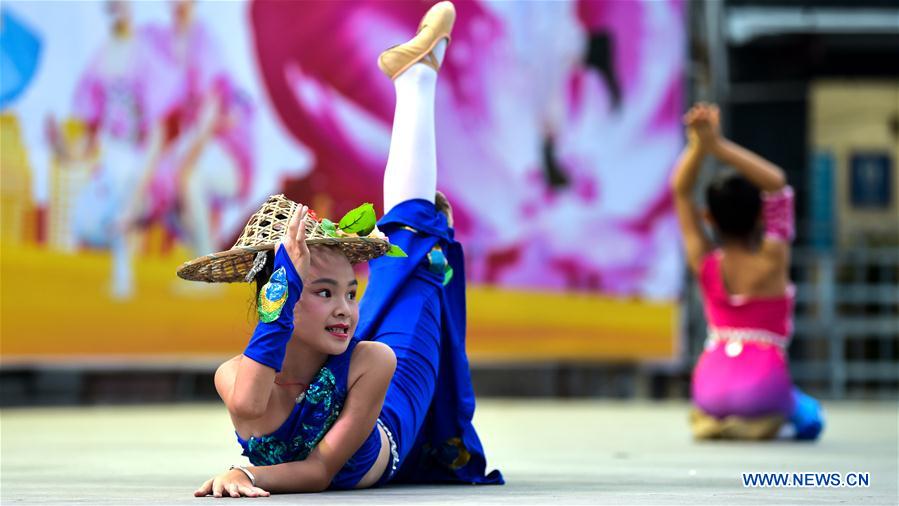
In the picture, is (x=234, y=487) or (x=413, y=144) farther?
(x=413, y=144)

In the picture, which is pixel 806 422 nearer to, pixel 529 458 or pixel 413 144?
pixel 529 458

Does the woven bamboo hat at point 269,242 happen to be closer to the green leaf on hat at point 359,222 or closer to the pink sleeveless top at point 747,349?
the green leaf on hat at point 359,222

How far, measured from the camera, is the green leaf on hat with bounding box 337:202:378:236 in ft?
11.1

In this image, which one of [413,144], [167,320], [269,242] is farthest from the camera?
[167,320]

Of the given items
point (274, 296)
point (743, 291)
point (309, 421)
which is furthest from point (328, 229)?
point (743, 291)

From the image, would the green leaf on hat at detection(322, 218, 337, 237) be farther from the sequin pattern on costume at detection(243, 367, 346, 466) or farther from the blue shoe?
the blue shoe

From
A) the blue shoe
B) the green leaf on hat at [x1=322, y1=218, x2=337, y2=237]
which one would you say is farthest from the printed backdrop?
the green leaf on hat at [x1=322, y1=218, x2=337, y2=237]

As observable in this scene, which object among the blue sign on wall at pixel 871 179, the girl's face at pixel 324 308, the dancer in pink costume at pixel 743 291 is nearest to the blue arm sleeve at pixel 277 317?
the girl's face at pixel 324 308

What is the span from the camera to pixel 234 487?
3.16 m

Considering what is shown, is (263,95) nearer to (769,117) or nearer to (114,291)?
(114,291)

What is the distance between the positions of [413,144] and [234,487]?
4.13 feet

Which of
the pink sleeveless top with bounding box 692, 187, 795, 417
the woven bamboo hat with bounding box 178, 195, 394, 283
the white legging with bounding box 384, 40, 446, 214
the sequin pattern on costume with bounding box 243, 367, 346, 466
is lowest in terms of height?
the pink sleeveless top with bounding box 692, 187, 795, 417

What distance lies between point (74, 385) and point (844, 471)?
5.79 meters

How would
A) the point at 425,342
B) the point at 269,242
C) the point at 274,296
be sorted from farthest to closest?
the point at 425,342 < the point at 269,242 < the point at 274,296
